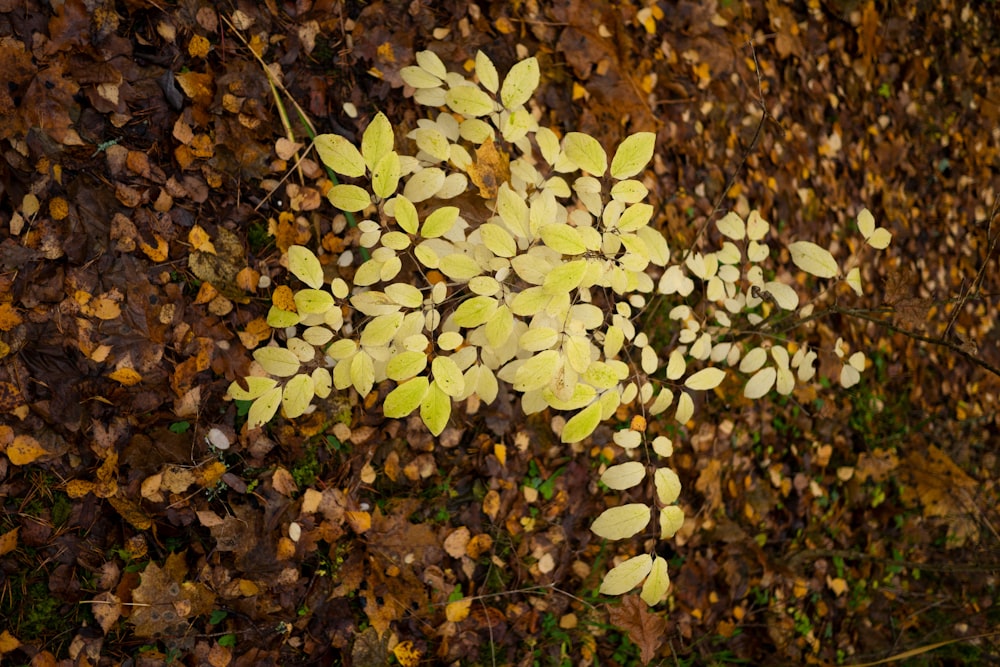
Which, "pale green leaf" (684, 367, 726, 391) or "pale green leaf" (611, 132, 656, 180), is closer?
"pale green leaf" (611, 132, 656, 180)

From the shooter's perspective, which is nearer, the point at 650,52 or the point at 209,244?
the point at 209,244

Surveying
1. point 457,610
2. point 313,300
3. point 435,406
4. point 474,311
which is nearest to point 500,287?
point 474,311

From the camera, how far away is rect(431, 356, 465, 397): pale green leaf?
Result: 3.87 feet

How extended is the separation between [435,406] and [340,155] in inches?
19.0

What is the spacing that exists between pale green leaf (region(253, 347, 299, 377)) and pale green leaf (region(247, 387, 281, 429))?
0.04m

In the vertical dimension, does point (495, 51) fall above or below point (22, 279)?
above

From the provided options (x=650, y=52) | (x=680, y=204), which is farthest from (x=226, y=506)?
(x=650, y=52)

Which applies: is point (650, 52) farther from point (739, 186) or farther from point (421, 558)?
point (421, 558)

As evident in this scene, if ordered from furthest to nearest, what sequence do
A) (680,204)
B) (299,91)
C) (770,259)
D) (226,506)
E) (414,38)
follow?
(770,259) < (680,204) < (414,38) < (299,91) < (226,506)

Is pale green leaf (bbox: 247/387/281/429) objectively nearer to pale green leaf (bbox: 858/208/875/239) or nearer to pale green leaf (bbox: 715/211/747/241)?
pale green leaf (bbox: 715/211/747/241)

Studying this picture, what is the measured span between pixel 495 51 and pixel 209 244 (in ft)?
3.08

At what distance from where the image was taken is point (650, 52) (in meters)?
2.21

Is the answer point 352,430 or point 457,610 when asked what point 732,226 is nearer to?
point 352,430

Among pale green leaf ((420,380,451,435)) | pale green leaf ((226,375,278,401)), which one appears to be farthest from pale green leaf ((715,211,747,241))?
pale green leaf ((226,375,278,401))
